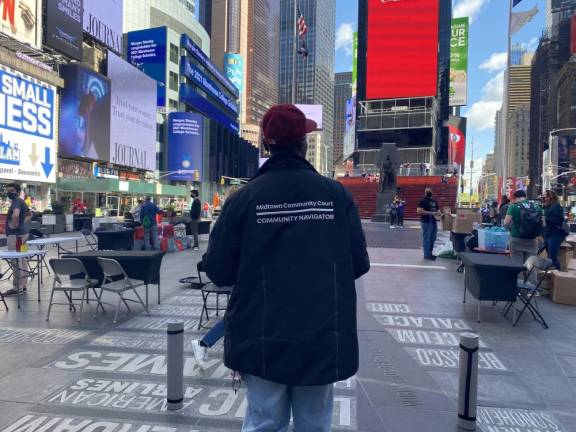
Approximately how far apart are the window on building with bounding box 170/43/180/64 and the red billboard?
2939 cm

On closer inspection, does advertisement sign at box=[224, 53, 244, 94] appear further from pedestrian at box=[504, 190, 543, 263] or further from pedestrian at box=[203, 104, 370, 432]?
pedestrian at box=[203, 104, 370, 432]

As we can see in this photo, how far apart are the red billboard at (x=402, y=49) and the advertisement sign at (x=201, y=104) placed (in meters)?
28.2

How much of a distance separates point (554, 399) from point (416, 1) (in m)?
67.3

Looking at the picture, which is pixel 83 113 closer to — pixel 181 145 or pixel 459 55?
pixel 181 145

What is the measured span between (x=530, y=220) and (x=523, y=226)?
174 millimetres

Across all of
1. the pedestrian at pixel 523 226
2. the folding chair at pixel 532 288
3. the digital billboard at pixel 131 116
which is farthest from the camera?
the digital billboard at pixel 131 116

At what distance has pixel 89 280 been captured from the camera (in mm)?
6520

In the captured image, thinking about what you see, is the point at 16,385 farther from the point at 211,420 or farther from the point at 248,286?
the point at 248,286

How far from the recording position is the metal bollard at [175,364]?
3451mm

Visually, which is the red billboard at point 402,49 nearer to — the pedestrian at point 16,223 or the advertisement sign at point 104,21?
the advertisement sign at point 104,21

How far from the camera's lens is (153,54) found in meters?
64.2

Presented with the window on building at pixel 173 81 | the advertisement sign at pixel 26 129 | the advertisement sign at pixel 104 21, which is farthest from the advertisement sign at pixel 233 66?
the advertisement sign at pixel 26 129

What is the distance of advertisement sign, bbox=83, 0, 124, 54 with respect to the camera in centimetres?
4409

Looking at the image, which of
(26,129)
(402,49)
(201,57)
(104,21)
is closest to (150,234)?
(26,129)
